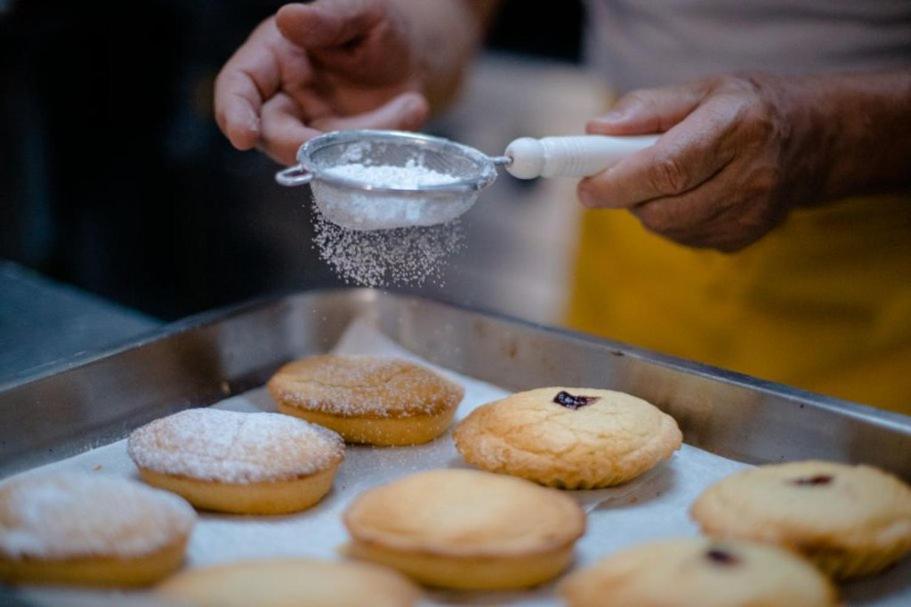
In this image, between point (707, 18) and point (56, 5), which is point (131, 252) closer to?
point (56, 5)

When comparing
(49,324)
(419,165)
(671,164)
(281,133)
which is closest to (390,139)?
(419,165)

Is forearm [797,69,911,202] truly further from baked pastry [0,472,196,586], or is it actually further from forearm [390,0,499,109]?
baked pastry [0,472,196,586]

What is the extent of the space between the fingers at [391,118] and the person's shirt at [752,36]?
0.51m

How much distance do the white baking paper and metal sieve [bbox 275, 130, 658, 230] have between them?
11.9 inches

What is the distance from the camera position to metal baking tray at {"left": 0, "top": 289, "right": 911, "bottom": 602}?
128 centimetres

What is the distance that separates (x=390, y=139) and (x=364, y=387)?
34cm

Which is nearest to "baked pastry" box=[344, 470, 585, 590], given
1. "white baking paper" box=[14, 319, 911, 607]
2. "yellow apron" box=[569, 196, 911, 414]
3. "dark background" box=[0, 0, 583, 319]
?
"white baking paper" box=[14, 319, 911, 607]

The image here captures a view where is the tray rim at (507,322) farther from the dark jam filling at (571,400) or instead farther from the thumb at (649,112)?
the thumb at (649,112)

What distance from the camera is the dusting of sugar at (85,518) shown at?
958 mm

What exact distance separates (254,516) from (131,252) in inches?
98.6

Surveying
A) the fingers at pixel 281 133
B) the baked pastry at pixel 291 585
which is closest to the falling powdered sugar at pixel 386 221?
the fingers at pixel 281 133

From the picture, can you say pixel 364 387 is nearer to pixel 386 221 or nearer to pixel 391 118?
pixel 386 221

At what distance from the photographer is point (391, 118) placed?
5.23ft

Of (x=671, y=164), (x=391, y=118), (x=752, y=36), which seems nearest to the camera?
(x=671, y=164)
